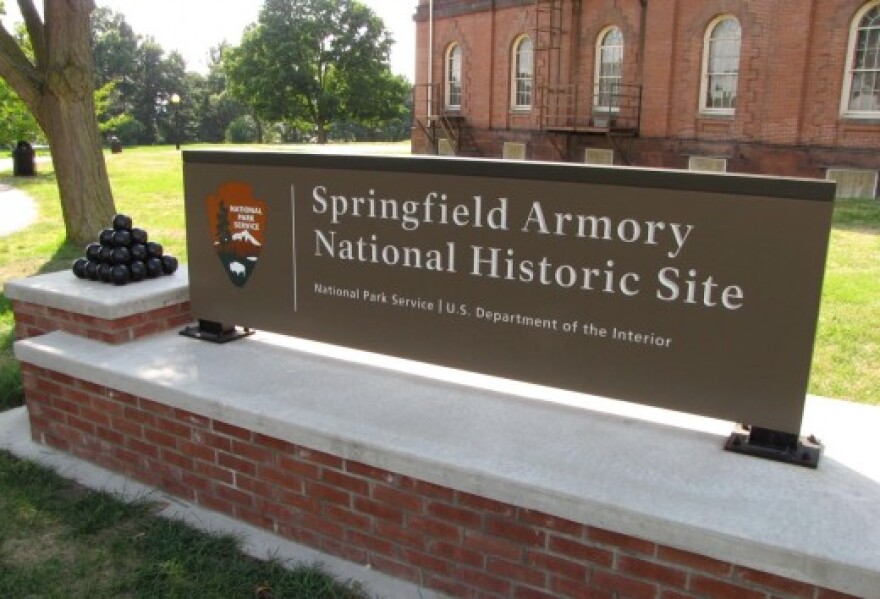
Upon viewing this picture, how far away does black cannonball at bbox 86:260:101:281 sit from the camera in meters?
4.85

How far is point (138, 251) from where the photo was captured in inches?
192

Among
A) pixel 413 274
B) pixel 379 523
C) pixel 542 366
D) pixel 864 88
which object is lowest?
pixel 379 523

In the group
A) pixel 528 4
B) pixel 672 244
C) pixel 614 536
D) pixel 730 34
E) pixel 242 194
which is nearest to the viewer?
pixel 614 536

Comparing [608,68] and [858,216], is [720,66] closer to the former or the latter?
[608,68]

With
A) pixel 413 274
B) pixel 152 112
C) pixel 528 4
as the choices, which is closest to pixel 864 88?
pixel 528 4

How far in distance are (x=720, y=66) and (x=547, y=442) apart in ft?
66.4

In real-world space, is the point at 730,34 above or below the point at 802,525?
above

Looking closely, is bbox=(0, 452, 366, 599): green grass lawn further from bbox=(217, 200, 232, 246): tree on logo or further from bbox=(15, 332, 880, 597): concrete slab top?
bbox=(217, 200, 232, 246): tree on logo

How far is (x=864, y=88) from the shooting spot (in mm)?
18094

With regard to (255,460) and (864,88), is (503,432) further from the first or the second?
(864,88)

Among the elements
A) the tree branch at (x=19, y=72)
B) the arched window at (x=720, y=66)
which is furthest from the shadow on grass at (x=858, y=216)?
the tree branch at (x=19, y=72)

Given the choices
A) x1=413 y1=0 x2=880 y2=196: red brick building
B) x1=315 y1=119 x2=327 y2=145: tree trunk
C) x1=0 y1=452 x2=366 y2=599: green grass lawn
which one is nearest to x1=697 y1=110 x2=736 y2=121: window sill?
x1=413 y1=0 x2=880 y2=196: red brick building

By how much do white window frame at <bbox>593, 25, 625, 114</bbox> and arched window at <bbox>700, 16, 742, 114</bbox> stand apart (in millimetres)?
2802

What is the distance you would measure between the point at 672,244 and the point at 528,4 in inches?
963
